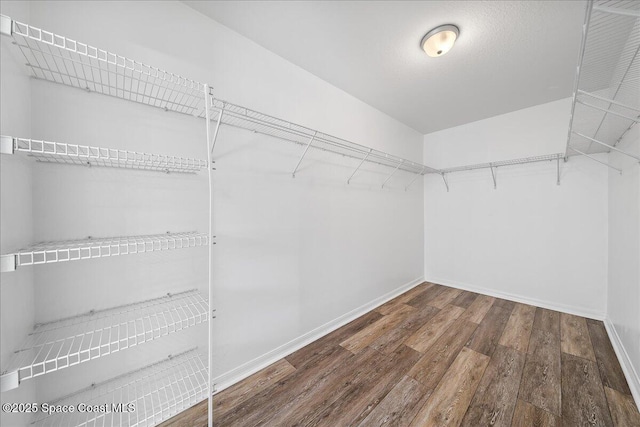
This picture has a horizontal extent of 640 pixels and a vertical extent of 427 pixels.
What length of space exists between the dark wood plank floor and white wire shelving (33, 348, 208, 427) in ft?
0.55

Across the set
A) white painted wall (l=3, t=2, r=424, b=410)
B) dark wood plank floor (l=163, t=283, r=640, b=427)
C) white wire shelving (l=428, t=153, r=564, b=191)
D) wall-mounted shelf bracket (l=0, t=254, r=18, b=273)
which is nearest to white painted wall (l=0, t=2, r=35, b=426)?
white painted wall (l=3, t=2, r=424, b=410)

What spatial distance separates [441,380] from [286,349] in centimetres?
112

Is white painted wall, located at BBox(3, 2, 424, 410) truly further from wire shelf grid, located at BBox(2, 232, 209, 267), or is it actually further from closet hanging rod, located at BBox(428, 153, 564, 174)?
closet hanging rod, located at BBox(428, 153, 564, 174)

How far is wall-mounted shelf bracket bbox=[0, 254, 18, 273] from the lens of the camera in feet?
2.10

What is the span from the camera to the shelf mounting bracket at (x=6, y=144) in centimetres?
64

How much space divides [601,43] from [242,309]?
2.30 m

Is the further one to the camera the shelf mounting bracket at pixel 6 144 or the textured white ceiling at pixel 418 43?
the textured white ceiling at pixel 418 43

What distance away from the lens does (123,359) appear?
1127mm

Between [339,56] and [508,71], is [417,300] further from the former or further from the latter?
[339,56]

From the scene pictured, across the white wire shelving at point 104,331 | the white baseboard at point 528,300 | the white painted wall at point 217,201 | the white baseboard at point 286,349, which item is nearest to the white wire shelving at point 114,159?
the white painted wall at point 217,201

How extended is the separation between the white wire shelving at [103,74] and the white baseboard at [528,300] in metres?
3.62

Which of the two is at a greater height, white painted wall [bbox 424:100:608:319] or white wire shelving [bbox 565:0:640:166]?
white wire shelving [bbox 565:0:640:166]

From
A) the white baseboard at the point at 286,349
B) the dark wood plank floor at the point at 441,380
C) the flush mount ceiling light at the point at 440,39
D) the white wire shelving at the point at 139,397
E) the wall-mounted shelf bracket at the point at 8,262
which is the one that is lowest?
the dark wood plank floor at the point at 441,380

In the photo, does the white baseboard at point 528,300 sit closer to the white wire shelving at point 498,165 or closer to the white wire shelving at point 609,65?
the white wire shelving at point 498,165
